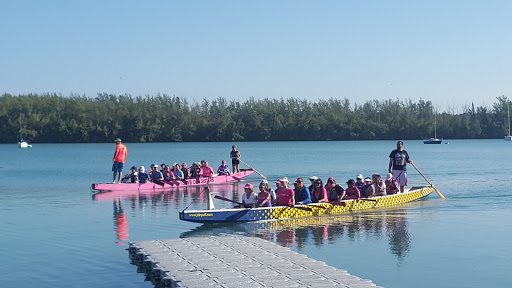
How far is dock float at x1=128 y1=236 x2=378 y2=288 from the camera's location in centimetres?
1159

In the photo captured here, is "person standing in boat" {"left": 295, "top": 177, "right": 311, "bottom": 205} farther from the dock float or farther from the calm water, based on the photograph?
the dock float

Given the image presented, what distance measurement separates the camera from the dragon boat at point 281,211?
18766mm

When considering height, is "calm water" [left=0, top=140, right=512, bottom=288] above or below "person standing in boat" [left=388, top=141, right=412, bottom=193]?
below

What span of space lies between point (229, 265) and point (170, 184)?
62.7ft

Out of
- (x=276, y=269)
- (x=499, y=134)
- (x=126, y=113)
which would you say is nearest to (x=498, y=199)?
(x=276, y=269)

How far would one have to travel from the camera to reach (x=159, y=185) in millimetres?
31312

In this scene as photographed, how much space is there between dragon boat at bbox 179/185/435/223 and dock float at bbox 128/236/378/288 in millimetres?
2848

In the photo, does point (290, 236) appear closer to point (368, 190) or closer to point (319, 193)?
point (319, 193)

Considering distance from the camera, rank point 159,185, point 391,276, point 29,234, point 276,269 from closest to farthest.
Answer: point 276,269 < point 391,276 < point 29,234 < point 159,185

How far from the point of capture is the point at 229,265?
42.3 ft

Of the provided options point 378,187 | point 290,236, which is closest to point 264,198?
point 290,236

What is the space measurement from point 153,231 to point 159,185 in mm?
12535

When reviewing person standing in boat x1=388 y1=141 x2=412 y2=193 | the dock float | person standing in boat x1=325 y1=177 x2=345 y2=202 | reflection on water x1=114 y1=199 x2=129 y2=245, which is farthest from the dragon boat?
the dock float

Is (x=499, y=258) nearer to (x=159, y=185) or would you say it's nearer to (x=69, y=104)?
(x=159, y=185)
